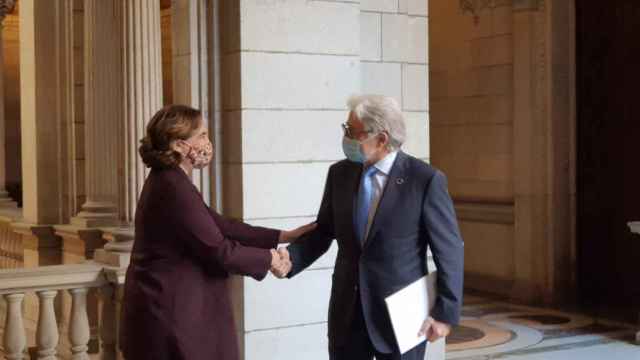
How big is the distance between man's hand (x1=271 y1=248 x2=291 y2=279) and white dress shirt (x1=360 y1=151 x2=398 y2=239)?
0.41 meters

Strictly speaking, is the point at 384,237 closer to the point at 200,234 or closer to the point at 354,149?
the point at 354,149

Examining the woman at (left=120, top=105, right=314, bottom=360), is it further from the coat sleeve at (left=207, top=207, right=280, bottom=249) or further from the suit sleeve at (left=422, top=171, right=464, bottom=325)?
the suit sleeve at (left=422, top=171, right=464, bottom=325)

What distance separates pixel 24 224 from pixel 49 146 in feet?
2.40

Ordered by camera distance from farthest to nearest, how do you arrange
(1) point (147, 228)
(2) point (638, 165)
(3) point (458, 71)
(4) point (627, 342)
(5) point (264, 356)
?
(3) point (458, 71), (2) point (638, 165), (4) point (627, 342), (5) point (264, 356), (1) point (147, 228)

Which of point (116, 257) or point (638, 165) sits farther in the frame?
point (638, 165)

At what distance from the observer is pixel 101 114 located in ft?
25.0

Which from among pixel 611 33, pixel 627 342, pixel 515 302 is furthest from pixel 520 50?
pixel 627 342

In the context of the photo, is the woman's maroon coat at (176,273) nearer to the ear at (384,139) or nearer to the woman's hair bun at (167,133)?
the woman's hair bun at (167,133)

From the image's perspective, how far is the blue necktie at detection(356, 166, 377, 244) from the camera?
3.87 meters

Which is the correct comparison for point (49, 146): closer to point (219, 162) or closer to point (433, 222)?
point (219, 162)

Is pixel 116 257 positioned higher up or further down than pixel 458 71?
further down

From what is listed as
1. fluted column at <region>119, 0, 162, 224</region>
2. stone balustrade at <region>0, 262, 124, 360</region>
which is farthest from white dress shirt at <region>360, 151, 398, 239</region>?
fluted column at <region>119, 0, 162, 224</region>

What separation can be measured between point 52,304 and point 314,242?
220cm

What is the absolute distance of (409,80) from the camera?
678 cm
